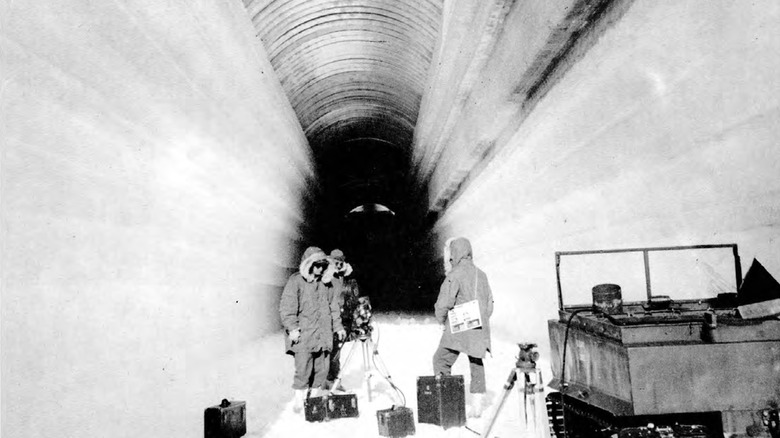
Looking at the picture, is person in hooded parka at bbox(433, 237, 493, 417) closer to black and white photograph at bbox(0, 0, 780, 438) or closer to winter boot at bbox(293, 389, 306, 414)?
black and white photograph at bbox(0, 0, 780, 438)

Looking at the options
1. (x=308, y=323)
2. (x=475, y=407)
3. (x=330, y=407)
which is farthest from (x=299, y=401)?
(x=475, y=407)

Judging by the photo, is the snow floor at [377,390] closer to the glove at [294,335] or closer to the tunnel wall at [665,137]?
the glove at [294,335]

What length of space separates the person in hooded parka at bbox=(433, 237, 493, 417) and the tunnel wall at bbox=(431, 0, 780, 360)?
1546mm

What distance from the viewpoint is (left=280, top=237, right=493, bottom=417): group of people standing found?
4.68 metres

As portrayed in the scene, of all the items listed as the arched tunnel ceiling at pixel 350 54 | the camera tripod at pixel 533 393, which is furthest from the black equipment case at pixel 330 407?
the arched tunnel ceiling at pixel 350 54

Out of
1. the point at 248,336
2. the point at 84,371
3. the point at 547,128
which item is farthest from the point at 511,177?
the point at 84,371

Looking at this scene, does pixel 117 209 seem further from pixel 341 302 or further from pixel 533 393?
pixel 341 302

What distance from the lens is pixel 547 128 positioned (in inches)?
224

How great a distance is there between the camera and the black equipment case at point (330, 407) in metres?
4.57

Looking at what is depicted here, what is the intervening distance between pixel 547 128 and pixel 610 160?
1.00m

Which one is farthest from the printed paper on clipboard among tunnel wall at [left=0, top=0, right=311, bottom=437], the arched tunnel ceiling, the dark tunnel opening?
the dark tunnel opening

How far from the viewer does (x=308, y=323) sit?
520 centimetres

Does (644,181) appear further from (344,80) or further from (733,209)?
(344,80)

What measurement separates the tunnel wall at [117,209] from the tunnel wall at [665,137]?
309 centimetres
